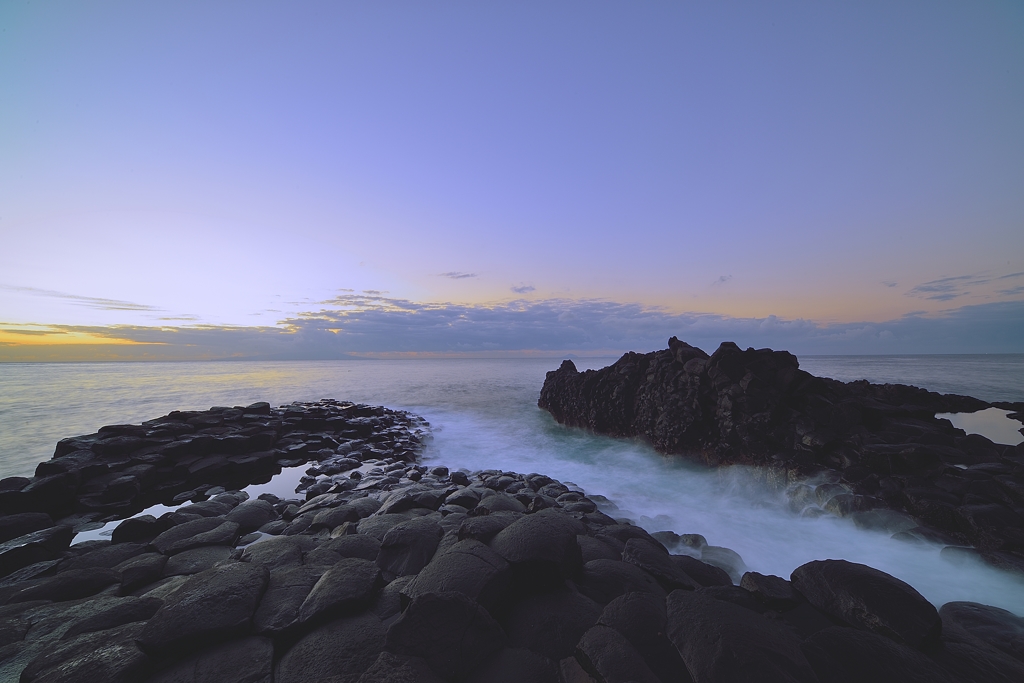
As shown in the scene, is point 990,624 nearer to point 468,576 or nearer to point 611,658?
point 611,658

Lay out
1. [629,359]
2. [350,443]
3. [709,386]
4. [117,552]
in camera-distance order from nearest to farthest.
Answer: [117,552], [709,386], [350,443], [629,359]

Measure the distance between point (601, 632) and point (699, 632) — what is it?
977 mm

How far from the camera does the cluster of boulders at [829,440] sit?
25.2 feet

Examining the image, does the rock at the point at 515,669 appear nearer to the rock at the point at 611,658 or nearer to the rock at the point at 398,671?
the rock at the point at 611,658

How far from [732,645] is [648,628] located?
796 mm

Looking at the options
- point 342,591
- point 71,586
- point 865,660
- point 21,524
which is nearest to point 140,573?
point 71,586

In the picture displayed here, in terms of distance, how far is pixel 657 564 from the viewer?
17.5 feet

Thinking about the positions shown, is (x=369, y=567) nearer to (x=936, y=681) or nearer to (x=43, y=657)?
(x=43, y=657)

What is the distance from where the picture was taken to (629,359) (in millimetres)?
21828

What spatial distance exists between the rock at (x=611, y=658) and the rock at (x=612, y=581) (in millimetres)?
1065

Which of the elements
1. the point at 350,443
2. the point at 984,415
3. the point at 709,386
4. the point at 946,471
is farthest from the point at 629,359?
the point at 984,415

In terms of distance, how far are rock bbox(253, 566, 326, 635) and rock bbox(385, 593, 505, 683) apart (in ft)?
4.32

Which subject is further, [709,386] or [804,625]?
[709,386]

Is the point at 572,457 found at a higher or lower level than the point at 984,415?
lower
